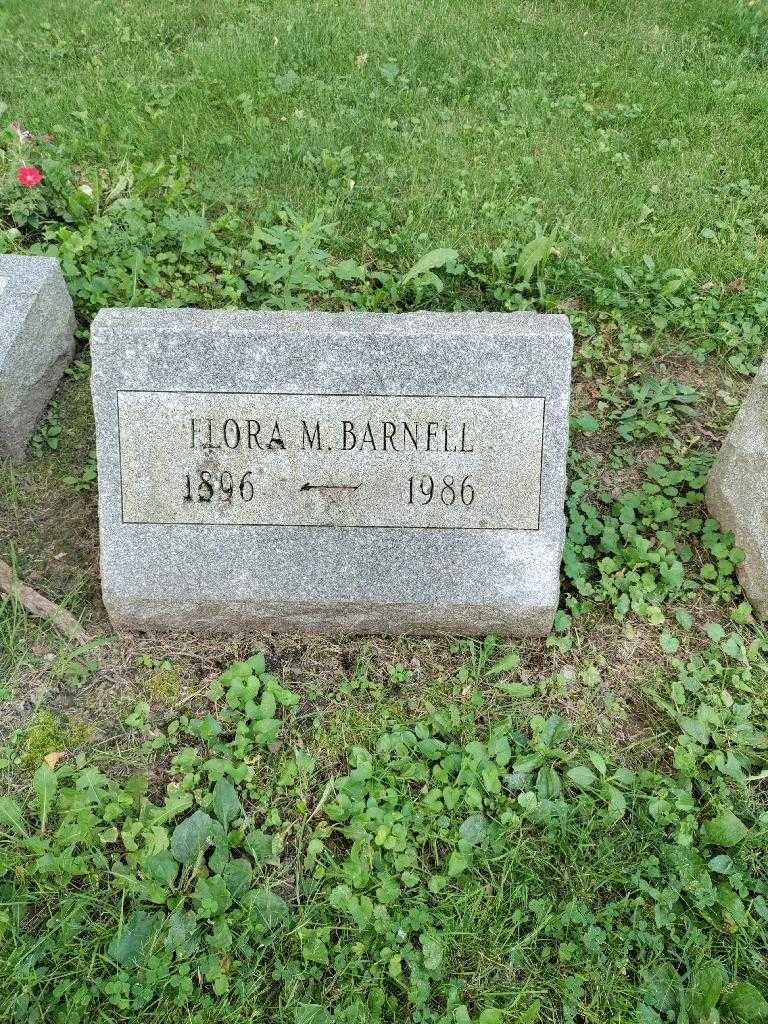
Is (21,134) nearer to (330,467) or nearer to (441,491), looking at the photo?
(330,467)

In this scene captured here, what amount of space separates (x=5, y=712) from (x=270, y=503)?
3.39 feet

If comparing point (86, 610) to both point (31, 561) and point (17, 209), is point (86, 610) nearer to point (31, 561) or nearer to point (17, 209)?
point (31, 561)

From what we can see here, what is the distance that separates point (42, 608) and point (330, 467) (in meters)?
1.12

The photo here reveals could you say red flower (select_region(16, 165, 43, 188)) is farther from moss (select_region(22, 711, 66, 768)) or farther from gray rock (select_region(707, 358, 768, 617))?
gray rock (select_region(707, 358, 768, 617))

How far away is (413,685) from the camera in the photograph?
2875 millimetres

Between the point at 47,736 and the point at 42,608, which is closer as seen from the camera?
the point at 47,736

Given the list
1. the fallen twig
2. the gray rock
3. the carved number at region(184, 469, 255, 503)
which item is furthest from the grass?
the fallen twig

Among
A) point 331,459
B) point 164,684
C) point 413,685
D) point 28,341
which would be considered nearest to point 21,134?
point 28,341

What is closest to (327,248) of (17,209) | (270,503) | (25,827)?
(17,209)

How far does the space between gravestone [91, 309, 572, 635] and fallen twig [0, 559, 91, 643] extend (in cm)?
16

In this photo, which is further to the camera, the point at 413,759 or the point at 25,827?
the point at 413,759

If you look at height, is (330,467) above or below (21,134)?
below

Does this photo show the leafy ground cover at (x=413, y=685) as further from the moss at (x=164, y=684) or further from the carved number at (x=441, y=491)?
the carved number at (x=441, y=491)

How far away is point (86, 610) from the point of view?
120 inches
